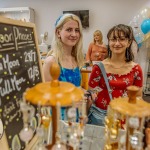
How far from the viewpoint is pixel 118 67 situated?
1.13m

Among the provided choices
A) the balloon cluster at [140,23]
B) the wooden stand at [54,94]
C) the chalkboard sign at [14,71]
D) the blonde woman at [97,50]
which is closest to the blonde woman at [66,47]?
the chalkboard sign at [14,71]

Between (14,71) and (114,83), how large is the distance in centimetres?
65

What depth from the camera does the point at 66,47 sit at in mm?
1220

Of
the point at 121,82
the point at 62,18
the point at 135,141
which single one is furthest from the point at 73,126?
the point at 62,18

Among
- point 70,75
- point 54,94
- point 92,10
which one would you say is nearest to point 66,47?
point 70,75

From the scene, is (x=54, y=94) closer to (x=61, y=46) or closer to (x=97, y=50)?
(x=61, y=46)

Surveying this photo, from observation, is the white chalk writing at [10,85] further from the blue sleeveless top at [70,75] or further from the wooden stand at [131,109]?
the blue sleeveless top at [70,75]

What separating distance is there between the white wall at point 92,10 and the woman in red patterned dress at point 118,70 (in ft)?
11.4

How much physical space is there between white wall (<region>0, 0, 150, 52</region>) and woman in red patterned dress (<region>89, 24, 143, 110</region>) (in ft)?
11.4

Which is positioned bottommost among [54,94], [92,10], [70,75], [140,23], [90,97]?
[90,97]

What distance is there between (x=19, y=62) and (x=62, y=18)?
1.96ft

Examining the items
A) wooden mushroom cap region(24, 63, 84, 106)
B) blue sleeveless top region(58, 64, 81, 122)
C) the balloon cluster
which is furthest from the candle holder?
the balloon cluster

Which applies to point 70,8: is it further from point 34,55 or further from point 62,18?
point 34,55

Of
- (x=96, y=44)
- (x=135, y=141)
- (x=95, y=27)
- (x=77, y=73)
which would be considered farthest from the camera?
(x=95, y=27)
